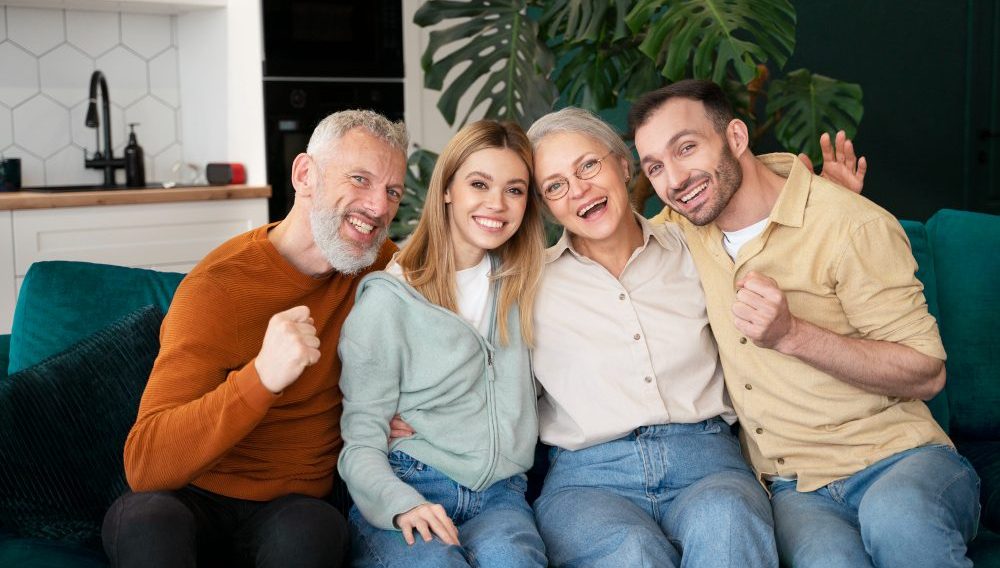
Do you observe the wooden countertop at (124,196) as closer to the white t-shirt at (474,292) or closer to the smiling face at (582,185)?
the white t-shirt at (474,292)

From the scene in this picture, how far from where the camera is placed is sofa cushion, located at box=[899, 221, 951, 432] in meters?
2.37

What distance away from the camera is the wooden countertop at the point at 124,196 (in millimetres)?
3670

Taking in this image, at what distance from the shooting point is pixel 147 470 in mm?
1782

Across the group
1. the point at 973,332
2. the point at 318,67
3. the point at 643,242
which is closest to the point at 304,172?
the point at 643,242

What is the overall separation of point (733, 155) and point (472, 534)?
0.95 meters

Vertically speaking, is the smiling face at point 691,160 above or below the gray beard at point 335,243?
above

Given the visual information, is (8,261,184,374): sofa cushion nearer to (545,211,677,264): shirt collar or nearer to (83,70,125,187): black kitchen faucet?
(545,211,677,264): shirt collar

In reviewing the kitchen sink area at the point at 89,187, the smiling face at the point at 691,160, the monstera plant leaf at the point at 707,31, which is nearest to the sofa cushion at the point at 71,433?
the smiling face at the point at 691,160

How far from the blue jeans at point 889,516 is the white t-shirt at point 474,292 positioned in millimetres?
713

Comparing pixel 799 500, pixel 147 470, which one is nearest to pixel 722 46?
pixel 799 500

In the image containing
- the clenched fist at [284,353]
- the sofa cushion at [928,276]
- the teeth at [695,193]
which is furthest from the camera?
the sofa cushion at [928,276]

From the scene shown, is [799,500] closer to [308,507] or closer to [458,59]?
[308,507]

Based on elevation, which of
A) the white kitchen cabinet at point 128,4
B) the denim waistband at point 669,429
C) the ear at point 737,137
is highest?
the white kitchen cabinet at point 128,4

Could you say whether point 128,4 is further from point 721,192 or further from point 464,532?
point 464,532
